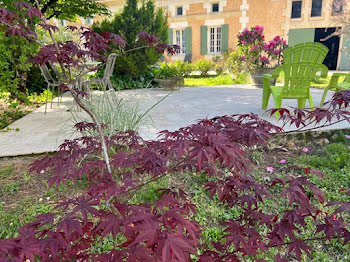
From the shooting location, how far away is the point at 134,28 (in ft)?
22.5

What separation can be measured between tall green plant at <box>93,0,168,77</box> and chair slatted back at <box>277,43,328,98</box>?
4.01 metres

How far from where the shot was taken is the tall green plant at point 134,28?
6.82m

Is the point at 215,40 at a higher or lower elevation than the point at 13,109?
higher

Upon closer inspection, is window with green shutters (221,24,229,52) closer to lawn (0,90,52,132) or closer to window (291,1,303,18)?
window (291,1,303,18)

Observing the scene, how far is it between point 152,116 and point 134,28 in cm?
383

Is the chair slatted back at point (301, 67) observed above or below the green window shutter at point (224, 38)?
below

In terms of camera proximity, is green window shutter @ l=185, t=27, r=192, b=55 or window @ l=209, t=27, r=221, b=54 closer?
window @ l=209, t=27, r=221, b=54

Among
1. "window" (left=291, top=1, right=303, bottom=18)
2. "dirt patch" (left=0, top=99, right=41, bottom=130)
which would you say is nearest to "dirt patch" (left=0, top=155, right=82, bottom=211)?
"dirt patch" (left=0, top=99, right=41, bottom=130)

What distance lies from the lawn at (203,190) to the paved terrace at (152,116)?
32 cm

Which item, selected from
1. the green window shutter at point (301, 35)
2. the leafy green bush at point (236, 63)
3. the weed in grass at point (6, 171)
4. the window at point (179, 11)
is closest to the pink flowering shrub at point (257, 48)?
the leafy green bush at point (236, 63)

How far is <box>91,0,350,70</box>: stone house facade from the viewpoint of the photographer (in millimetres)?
11961

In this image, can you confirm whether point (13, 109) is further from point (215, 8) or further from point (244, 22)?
point (215, 8)

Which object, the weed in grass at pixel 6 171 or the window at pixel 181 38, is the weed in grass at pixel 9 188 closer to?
the weed in grass at pixel 6 171

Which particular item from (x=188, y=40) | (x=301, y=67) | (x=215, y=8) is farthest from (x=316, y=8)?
(x=301, y=67)
